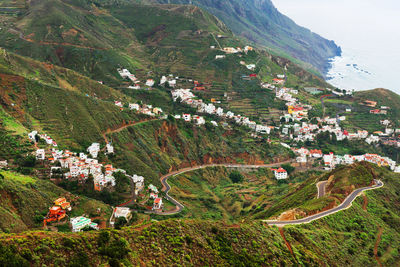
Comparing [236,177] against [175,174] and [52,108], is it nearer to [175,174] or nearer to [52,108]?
[175,174]

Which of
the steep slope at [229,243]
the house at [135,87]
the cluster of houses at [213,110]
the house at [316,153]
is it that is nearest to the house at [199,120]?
the cluster of houses at [213,110]

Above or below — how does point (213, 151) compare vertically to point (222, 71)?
below

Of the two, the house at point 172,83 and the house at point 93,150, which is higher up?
the house at point 93,150

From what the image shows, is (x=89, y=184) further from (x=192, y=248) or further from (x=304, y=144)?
(x=304, y=144)

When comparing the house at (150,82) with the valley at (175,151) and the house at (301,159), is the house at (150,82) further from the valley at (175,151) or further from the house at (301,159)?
the house at (301,159)

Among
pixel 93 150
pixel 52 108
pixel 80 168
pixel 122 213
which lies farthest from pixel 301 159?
pixel 52 108

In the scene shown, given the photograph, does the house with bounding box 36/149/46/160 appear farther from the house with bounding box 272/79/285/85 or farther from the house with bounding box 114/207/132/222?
the house with bounding box 272/79/285/85

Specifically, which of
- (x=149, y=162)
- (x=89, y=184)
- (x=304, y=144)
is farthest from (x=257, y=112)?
(x=89, y=184)

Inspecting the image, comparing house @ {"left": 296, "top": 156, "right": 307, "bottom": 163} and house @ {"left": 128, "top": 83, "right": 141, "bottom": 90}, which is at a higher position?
house @ {"left": 296, "top": 156, "right": 307, "bottom": 163}

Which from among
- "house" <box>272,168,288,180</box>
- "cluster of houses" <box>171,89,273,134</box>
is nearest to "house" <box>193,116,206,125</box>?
"cluster of houses" <box>171,89,273,134</box>
